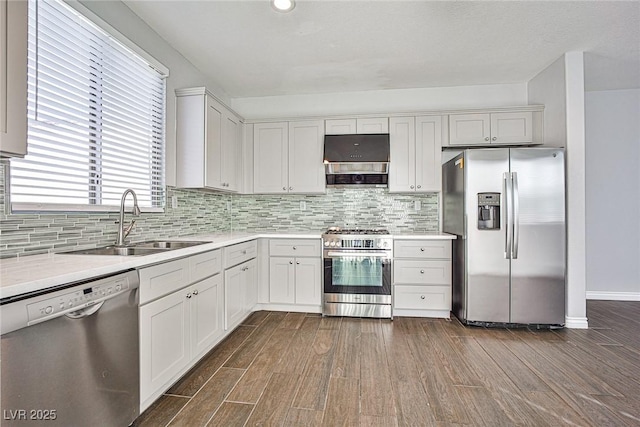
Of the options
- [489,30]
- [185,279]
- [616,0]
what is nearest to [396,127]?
[489,30]

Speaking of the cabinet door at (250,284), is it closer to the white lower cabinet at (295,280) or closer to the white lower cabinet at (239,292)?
the white lower cabinet at (239,292)

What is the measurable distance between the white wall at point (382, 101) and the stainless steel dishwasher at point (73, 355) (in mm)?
3078

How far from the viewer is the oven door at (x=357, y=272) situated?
3.30 meters

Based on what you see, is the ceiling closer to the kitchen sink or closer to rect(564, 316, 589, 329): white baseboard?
the kitchen sink

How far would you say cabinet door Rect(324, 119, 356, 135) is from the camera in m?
3.78

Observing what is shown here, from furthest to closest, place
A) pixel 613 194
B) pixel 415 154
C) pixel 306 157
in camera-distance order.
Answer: pixel 613 194 → pixel 306 157 → pixel 415 154

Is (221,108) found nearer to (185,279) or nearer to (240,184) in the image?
(240,184)

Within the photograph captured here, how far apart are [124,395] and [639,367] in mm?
3292

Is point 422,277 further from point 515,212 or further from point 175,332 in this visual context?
point 175,332

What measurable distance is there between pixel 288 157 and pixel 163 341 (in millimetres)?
2565

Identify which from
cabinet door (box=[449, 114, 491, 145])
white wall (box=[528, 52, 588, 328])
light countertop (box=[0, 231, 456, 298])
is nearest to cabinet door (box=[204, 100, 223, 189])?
light countertop (box=[0, 231, 456, 298])

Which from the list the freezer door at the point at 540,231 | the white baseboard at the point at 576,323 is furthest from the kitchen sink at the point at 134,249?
the white baseboard at the point at 576,323

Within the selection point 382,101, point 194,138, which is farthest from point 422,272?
point 194,138

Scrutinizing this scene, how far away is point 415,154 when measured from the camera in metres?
3.70
